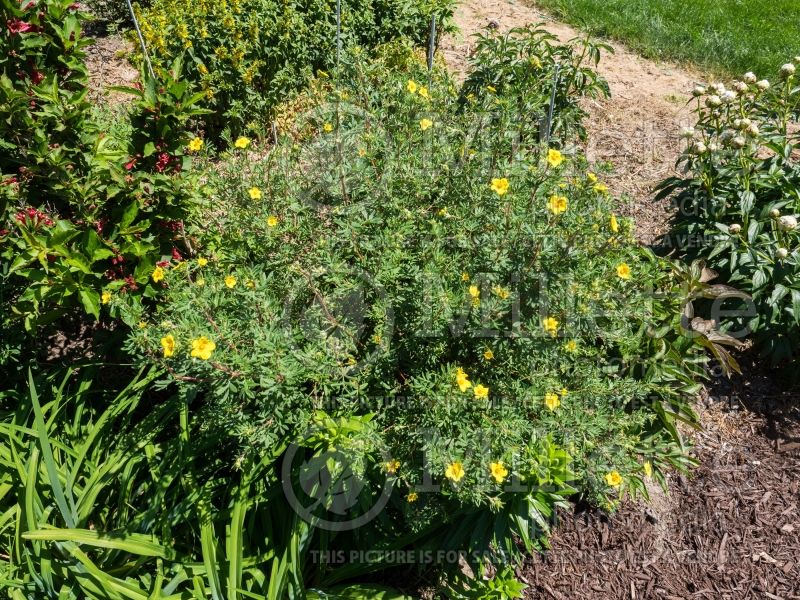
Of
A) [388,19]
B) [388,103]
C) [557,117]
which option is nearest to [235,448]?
[388,103]

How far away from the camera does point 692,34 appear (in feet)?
19.9

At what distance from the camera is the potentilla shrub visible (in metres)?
3.09

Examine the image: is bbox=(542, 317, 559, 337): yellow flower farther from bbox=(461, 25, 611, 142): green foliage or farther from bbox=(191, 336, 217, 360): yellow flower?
bbox=(461, 25, 611, 142): green foliage

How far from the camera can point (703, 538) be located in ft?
9.29

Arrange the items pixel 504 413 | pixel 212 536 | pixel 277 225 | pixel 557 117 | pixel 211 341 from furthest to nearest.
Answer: pixel 557 117 < pixel 277 225 < pixel 212 536 < pixel 504 413 < pixel 211 341

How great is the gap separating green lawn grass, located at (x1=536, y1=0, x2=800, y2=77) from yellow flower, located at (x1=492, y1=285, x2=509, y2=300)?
15.5 ft

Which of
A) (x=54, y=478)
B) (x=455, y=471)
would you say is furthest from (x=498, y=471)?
(x=54, y=478)

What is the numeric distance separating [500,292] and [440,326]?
0.82ft

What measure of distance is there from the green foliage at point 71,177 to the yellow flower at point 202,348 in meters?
0.87

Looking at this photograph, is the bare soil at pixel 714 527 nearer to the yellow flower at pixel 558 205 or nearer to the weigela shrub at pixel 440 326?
the weigela shrub at pixel 440 326

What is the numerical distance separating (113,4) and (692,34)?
18.5 feet

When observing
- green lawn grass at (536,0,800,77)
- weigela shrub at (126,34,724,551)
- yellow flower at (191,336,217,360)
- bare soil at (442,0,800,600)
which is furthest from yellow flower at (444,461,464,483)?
green lawn grass at (536,0,800,77)

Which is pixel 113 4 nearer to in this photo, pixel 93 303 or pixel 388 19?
pixel 388 19

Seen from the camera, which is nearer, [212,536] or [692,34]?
[212,536]
